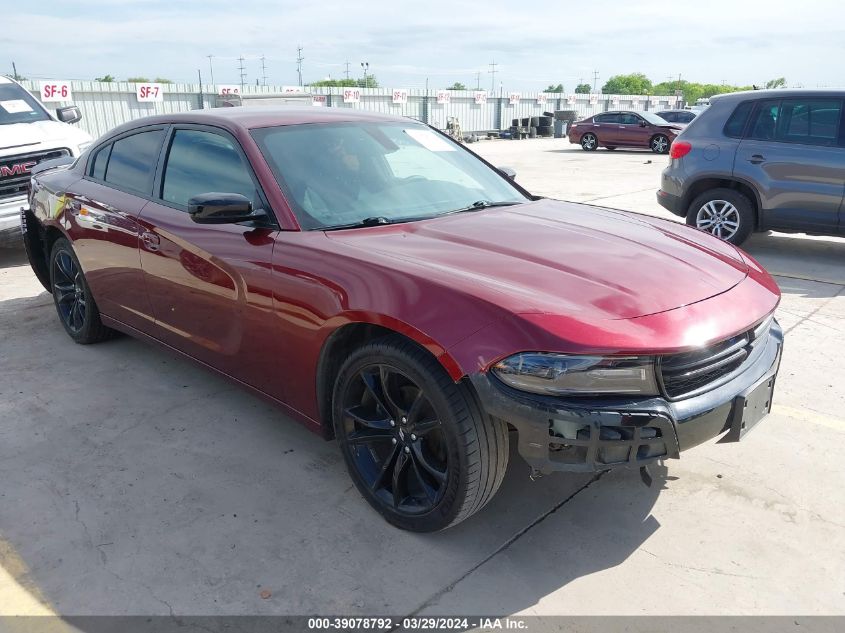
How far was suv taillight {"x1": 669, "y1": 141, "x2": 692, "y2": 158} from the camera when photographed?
755 cm

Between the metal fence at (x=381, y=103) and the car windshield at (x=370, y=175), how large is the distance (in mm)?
7664

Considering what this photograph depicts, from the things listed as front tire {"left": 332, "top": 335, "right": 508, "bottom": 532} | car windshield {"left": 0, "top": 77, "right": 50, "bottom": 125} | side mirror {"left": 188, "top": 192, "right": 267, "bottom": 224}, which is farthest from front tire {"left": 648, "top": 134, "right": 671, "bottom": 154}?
front tire {"left": 332, "top": 335, "right": 508, "bottom": 532}

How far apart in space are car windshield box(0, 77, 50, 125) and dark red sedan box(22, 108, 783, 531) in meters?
4.87

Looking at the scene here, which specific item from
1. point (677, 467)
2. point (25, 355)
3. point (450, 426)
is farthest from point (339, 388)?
point (25, 355)

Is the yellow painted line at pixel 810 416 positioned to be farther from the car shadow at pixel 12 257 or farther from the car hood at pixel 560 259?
the car shadow at pixel 12 257

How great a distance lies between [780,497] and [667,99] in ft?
173

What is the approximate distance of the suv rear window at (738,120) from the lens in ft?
23.7

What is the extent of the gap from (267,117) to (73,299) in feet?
7.52

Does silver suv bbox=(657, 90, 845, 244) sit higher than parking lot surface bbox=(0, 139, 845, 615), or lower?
higher

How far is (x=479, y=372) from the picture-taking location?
7.42ft

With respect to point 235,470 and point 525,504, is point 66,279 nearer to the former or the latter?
point 235,470

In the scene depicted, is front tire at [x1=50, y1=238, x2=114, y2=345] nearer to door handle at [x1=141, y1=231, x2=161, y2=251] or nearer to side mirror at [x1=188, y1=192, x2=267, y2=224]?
door handle at [x1=141, y1=231, x2=161, y2=251]

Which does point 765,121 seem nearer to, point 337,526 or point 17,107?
point 337,526

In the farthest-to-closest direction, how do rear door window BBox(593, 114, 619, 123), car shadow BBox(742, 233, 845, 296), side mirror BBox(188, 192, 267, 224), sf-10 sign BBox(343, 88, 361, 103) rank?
sf-10 sign BBox(343, 88, 361, 103), rear door window BBox(593, 114, 619, 123), car shadow BBox(742, 233, 845, 296), side mirror BBox(188, 192, 267, 224)
